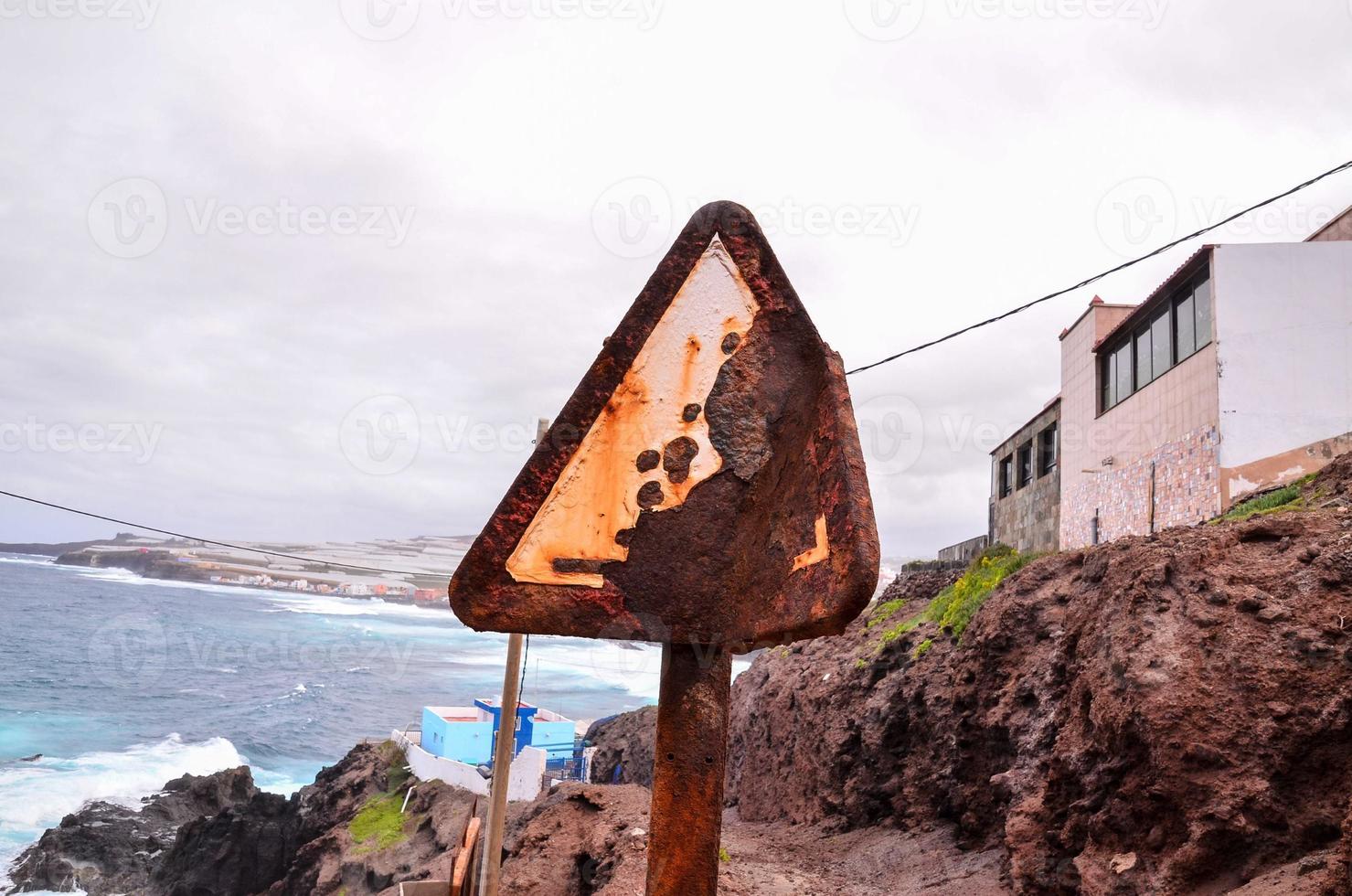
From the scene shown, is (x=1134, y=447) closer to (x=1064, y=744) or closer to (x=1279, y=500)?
(x=1279, y=500)

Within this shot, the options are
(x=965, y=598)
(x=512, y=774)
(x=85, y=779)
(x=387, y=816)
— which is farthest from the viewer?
(x=85, y=779)

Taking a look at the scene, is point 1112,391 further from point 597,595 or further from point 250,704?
point 250,704

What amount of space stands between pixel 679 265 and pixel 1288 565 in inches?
222

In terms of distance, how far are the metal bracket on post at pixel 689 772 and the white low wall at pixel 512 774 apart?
2246cm

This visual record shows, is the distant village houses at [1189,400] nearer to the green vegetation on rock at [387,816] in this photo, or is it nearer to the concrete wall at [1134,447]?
the concrete wall at [1134,447]

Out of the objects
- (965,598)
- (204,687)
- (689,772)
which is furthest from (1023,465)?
(204,687)

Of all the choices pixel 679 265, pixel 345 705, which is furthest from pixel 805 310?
pixel 345 705

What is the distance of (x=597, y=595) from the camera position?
2270mm

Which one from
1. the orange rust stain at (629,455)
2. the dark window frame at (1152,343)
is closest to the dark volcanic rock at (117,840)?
the dark window frame at (1152,343)

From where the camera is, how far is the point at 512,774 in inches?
988

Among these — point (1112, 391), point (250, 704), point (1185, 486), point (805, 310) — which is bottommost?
point (250, 704)

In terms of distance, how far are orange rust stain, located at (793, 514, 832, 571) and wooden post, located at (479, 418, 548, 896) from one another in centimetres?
705

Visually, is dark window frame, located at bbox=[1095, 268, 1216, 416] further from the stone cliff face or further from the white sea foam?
the white sea foam

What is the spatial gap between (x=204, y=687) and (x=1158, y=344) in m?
90.5
